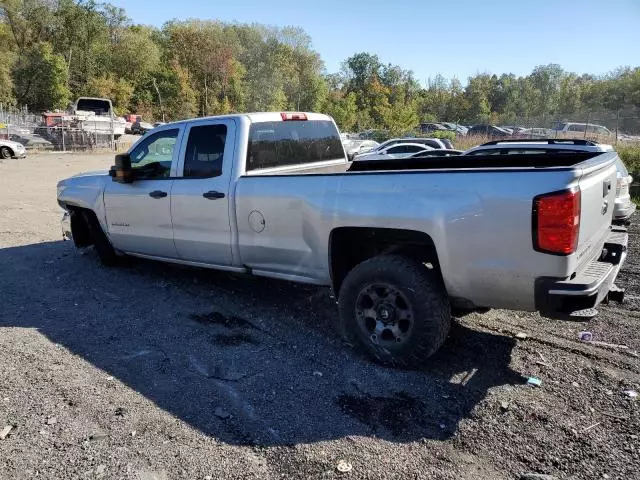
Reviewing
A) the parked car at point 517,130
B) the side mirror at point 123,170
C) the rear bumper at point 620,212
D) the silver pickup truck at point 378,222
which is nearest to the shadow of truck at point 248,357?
the silver pickup truck at point 378,222

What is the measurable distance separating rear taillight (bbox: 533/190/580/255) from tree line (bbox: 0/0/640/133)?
40.3 m

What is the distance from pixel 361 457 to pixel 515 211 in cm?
168

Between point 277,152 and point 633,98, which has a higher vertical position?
point 633,98

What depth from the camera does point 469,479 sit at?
2684mm

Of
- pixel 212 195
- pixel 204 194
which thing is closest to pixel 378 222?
pixel 212 195

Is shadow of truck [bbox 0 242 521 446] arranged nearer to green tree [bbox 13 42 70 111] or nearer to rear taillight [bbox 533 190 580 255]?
rear taillight [bbox 533 190 580 255]

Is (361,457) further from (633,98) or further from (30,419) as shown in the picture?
(633,98)

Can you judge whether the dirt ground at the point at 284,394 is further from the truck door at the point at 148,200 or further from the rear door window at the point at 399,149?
the rear door window at the point at 399,149

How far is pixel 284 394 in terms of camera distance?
3547 mm

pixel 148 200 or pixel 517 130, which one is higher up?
pixel 517 130

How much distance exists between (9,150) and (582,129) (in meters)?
28.8

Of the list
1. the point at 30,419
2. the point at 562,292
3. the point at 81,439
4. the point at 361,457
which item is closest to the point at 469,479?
the point at 361,457

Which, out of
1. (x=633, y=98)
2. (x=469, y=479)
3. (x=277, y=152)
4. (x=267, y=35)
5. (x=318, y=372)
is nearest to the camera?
(x=469, y=479)

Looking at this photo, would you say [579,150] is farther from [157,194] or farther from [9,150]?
[9,150]
